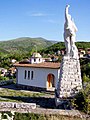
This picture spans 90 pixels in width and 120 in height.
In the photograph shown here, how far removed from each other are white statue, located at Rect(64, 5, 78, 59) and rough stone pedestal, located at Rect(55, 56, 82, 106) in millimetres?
381

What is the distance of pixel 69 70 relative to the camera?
14.9 m

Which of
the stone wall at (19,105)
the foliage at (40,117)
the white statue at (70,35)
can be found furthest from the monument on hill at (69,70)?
the foliage at (40,117)

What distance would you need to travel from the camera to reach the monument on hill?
14672mm

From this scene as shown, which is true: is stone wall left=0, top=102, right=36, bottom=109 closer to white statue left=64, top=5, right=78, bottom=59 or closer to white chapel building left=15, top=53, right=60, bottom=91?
white statue left=64, top=5, right=78, bottom=59

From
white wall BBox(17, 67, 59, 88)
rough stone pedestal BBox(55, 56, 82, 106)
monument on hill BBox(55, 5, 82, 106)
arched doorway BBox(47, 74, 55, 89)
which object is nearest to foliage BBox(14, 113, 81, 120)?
monument on hill BBox(55, 5, 82, 106)

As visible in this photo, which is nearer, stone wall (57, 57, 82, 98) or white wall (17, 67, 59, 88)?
stone wall (57, 57, 82, 98)

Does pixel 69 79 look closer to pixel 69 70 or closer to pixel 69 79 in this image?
pixel 69 79

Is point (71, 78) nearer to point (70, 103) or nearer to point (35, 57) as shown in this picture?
point (70, 103)

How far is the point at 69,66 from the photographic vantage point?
14.9 meters

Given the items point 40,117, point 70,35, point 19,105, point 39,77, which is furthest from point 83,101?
point 39,77

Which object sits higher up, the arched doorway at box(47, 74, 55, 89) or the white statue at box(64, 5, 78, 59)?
the white statue at box(64, 5, 78, 59)

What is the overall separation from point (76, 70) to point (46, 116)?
13.2 ft

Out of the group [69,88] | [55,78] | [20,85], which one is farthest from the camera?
[20,85]

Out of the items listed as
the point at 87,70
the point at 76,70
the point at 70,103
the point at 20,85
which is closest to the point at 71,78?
the point at 76,70
